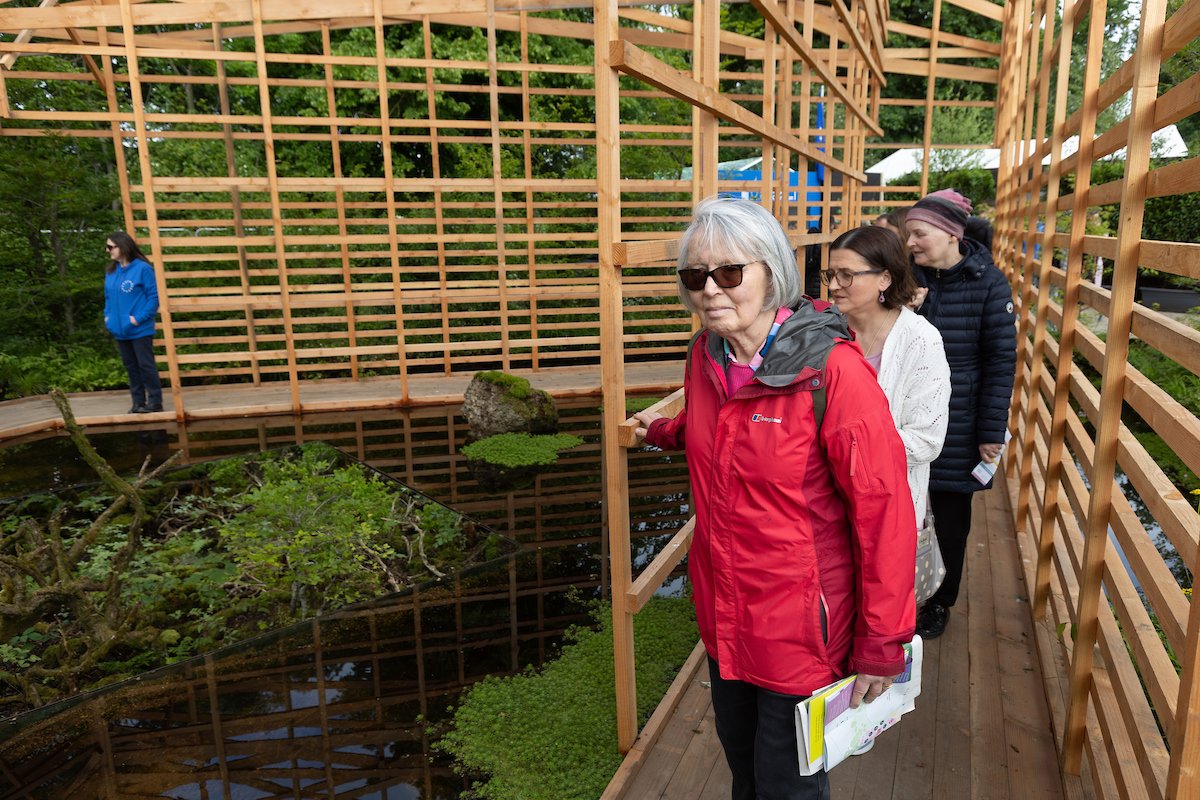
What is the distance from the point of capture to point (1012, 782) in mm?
2580

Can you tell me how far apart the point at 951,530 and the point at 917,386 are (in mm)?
1238

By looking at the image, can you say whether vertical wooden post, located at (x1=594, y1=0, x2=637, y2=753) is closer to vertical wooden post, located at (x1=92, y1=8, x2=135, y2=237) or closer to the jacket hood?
the jacket hood

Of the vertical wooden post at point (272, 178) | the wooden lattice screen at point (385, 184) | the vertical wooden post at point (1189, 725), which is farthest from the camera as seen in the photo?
the wooden lattice screen at point (385, 184)

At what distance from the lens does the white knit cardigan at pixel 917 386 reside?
2514 millimetres

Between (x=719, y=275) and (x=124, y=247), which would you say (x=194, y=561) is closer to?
(x=719, y=275)

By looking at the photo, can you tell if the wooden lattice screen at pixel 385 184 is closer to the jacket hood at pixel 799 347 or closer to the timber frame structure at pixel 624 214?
the timber frame structure at pixel 624 214

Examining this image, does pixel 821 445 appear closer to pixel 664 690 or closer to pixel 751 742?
pixel 751 742

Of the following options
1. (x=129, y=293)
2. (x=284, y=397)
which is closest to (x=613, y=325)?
(x=129, y=293)

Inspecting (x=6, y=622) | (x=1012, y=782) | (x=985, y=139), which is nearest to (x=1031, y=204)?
(x=1012, y=782)

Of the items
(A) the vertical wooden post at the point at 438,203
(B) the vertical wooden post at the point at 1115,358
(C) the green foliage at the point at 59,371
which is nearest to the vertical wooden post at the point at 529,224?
(A) the vertical wooden post at the point at 438,203

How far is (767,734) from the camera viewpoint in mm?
1863

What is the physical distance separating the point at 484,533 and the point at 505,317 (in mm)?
4545

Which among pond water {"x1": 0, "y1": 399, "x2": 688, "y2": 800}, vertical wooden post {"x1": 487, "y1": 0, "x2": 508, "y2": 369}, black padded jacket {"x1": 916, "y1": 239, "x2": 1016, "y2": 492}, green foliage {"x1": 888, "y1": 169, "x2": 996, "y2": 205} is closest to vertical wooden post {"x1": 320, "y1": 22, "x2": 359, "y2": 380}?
vertical wooden post {"x1": 487, "y1": 0, "x2": 508, "y2": 369}

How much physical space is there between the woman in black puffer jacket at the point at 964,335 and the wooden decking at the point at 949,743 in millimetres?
634
